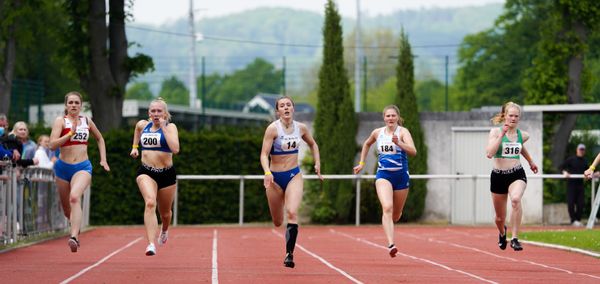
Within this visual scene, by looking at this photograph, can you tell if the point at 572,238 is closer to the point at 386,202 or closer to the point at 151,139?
the point at 386,202

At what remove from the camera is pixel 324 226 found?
32.1 meters

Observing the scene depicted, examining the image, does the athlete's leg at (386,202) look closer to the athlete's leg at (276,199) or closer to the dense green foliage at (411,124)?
the athlete's leg at (276,199)

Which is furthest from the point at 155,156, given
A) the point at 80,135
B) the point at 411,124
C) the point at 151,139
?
the point at 411,124

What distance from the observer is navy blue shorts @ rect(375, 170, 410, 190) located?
1689cm

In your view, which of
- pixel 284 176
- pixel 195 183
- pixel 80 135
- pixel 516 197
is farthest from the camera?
pixel 195 183

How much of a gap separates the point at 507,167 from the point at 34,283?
7.38m

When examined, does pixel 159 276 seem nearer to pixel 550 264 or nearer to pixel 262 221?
pixel 550 264

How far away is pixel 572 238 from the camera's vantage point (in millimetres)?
22312

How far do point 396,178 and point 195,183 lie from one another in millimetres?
16553

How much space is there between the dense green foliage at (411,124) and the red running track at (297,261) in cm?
704

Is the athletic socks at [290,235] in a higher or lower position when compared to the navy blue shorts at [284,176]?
lower

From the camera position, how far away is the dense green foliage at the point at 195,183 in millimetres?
32594

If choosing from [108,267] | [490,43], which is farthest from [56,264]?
[490,43]

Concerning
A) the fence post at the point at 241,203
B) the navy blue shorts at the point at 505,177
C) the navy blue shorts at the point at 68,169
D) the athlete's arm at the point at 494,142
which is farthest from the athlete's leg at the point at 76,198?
the fence post at the point at 241,203
